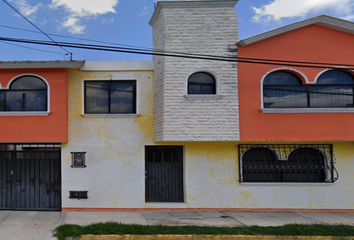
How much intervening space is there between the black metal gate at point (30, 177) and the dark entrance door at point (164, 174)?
286 centimetres

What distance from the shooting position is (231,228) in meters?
6.59

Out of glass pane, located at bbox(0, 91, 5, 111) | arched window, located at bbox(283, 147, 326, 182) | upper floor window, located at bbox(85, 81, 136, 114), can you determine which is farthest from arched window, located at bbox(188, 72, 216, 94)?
glass pane, located at bbox(0, 91, 5, 111)

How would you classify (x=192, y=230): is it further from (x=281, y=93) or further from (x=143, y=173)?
(x=281, y=93)

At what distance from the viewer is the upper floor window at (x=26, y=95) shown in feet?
27.0

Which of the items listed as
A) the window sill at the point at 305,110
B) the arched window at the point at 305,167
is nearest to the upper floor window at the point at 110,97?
the window sill at the point at 305,110

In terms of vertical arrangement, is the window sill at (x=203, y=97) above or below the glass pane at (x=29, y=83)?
below

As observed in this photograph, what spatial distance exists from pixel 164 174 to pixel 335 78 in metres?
6.24

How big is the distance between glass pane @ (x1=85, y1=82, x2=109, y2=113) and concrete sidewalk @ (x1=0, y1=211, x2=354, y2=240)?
10.7 feet

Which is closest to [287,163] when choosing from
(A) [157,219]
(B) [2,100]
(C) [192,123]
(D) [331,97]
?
(D) [331,97]

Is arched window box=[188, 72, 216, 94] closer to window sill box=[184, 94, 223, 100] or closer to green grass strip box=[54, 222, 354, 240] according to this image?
window sill box=[184, 94, 223, 100]

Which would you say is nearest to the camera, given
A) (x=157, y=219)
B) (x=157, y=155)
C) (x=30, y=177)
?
(x=157, y=219)

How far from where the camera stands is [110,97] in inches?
341

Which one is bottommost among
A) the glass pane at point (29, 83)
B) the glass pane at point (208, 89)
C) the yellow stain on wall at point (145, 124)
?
the yellow stain on wall at point (145, 124)

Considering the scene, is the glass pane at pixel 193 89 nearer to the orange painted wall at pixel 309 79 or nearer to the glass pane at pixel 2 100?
the orange painted wall at pixel 309 79
